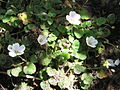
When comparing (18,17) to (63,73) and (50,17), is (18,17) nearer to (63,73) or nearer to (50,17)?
(50,17)

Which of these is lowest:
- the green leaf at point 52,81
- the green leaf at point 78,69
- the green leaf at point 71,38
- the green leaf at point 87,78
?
the green leaf at point 87,78

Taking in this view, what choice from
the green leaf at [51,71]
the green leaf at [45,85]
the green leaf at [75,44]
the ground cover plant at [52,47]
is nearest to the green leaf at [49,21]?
the ground cover plant at [52,47]

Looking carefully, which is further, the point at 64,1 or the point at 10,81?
the point at 64,1

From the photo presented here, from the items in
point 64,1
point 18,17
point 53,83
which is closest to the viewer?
point 53,83

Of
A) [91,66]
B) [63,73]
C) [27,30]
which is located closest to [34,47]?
[27,30]

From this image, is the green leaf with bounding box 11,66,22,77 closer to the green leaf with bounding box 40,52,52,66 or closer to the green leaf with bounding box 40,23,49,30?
the green leaf with bounding box 40,52,52,66

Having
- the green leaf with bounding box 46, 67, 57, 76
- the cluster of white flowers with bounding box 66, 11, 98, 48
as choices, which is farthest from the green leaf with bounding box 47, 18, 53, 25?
the green leaf with bounding box 46, 67, 57, 76

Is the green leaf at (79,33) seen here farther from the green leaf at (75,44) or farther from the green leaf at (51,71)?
the green leaf at (51,71)
